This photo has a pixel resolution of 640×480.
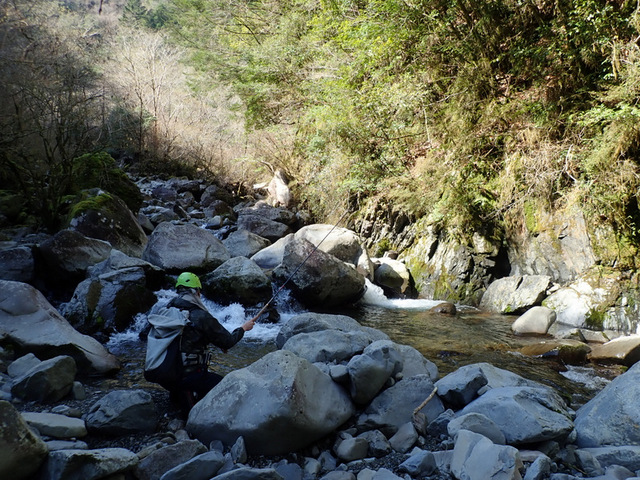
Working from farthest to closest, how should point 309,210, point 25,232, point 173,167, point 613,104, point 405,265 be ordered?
point 173,167, point 309,210, point 405,265, point 25,232, point 613,104

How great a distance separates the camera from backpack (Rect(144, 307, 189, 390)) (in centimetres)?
347

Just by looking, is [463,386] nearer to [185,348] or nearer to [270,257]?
[185,348]

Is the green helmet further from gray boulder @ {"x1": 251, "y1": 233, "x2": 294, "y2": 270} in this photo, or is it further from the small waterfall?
the small waterfall

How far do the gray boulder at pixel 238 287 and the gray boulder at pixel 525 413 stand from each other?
5054 millimetres

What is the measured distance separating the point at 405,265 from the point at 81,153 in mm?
8605

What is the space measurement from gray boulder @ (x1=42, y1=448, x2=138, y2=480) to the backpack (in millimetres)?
1019

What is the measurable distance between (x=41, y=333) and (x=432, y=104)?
29.8 feet

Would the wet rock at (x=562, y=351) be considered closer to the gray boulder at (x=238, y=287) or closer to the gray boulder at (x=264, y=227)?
the gray boulder at (x=238, y=287)

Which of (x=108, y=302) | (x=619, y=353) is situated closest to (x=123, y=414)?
(x=108, y=302)

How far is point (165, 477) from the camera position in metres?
2.51

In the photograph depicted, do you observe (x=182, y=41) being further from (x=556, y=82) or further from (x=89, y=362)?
(x=89, y=362)

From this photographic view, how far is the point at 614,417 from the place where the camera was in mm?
3068

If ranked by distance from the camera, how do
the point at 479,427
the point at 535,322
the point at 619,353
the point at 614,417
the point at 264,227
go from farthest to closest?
the point at 264,227, the point at 535,322, the point at 619,353, the point at 614,417, the point at 479,427

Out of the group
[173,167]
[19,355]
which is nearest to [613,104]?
[19,355]
